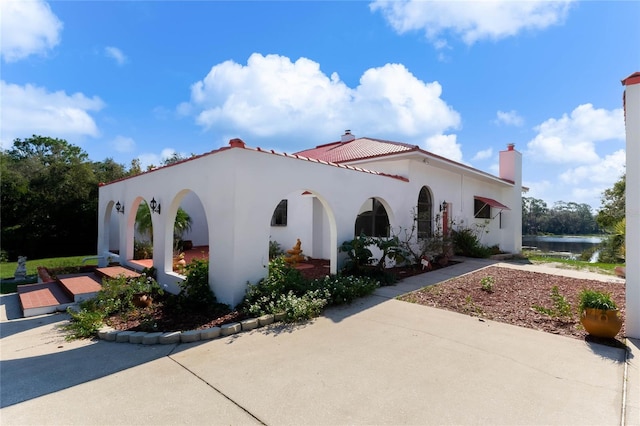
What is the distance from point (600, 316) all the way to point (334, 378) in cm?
465

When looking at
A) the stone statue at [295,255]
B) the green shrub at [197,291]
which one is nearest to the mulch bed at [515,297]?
the green shrub at [197,291]

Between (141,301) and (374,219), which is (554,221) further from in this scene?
(141,301)

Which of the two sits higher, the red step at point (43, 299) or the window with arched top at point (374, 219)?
the window with arched top at point (374, 219)

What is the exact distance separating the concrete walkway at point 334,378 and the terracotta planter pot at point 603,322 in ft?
1.12

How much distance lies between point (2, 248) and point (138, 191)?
1571cm

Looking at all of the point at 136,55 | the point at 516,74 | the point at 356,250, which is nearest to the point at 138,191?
the point at 136,55

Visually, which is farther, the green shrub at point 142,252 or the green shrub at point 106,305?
the green shrub at point 142,252

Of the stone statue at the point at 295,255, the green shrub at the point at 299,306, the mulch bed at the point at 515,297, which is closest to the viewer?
the mulch bed at the point at 515,297

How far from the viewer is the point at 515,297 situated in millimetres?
7840

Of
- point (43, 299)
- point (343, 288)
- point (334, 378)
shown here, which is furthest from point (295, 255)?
point (334, 378)

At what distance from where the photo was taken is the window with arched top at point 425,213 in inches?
511

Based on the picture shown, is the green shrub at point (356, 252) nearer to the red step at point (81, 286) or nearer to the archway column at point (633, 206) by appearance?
the archway column at point (633, 206)

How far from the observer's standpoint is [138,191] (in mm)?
11094

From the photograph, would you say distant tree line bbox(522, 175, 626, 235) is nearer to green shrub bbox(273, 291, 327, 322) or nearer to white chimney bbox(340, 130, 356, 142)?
white chimney bbox(340, 130, 356, 142)
